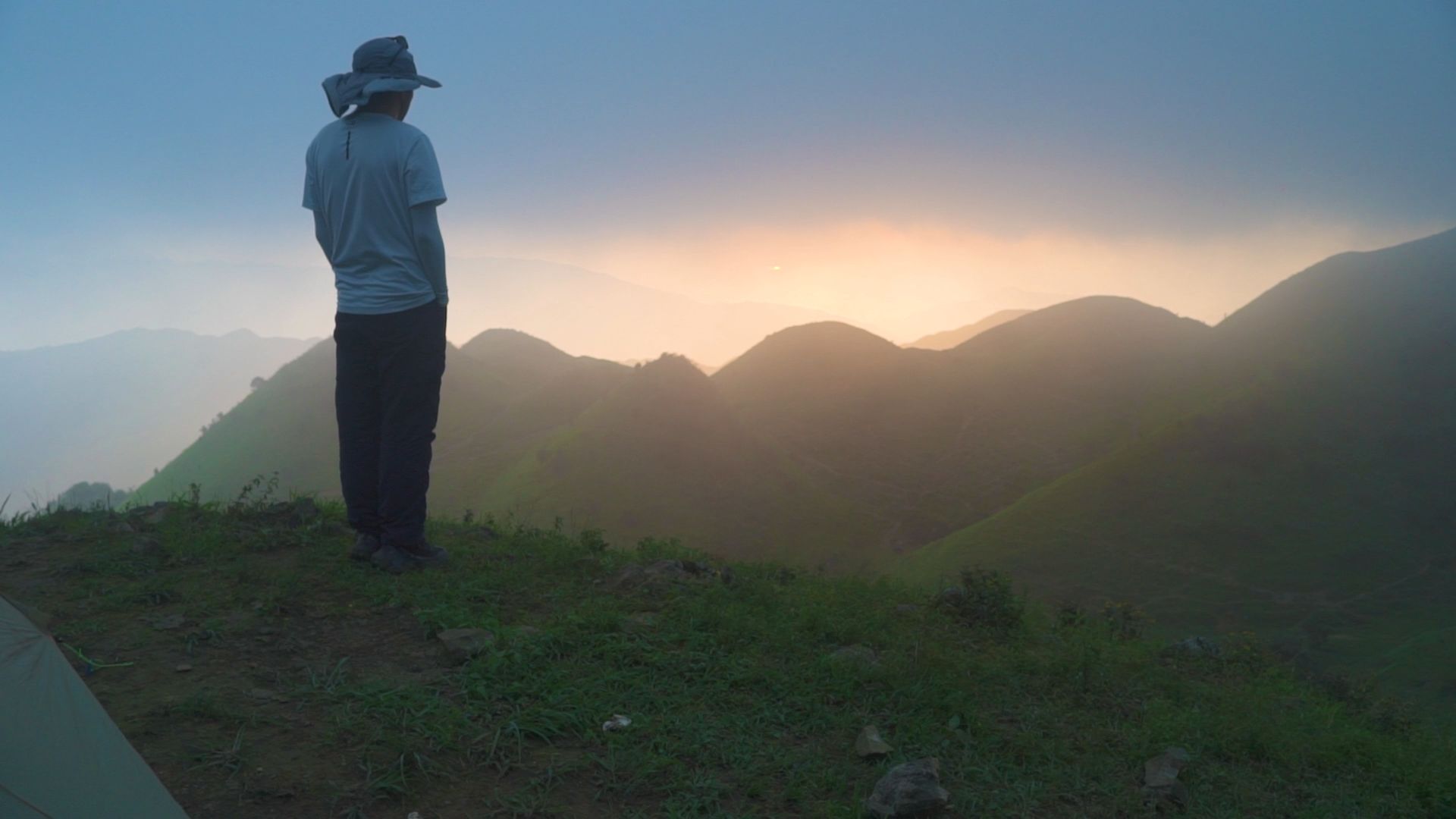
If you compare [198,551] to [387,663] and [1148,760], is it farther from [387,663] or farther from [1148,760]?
[1148,760]

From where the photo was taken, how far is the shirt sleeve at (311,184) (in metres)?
4.79

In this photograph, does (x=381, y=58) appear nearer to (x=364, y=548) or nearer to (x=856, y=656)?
(x=364, y=548)

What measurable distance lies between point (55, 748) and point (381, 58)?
3766mm

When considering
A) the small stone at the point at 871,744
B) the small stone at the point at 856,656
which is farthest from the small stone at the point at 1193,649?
the small stone at the point at 871,744

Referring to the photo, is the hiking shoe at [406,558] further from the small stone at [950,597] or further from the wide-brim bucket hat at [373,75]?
the small stone at [950,597]

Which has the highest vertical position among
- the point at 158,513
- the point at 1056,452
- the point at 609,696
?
the point at 158,513

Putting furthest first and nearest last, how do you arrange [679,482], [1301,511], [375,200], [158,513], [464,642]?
[679,482] < [1301,511] < [158,513] < [375,200] < [464,642]

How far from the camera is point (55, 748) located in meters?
2.15

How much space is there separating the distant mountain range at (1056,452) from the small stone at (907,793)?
22.0m

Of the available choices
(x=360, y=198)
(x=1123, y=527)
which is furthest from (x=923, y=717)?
(x=1123, y=527)

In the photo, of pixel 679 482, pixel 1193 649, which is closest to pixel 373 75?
pixel 1193 649

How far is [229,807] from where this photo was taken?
8.41ft

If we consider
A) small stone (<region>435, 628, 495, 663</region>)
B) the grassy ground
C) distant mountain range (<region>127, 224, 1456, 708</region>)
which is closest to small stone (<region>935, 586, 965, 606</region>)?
the grassy ground

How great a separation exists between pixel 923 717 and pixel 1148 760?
3.25 feet
